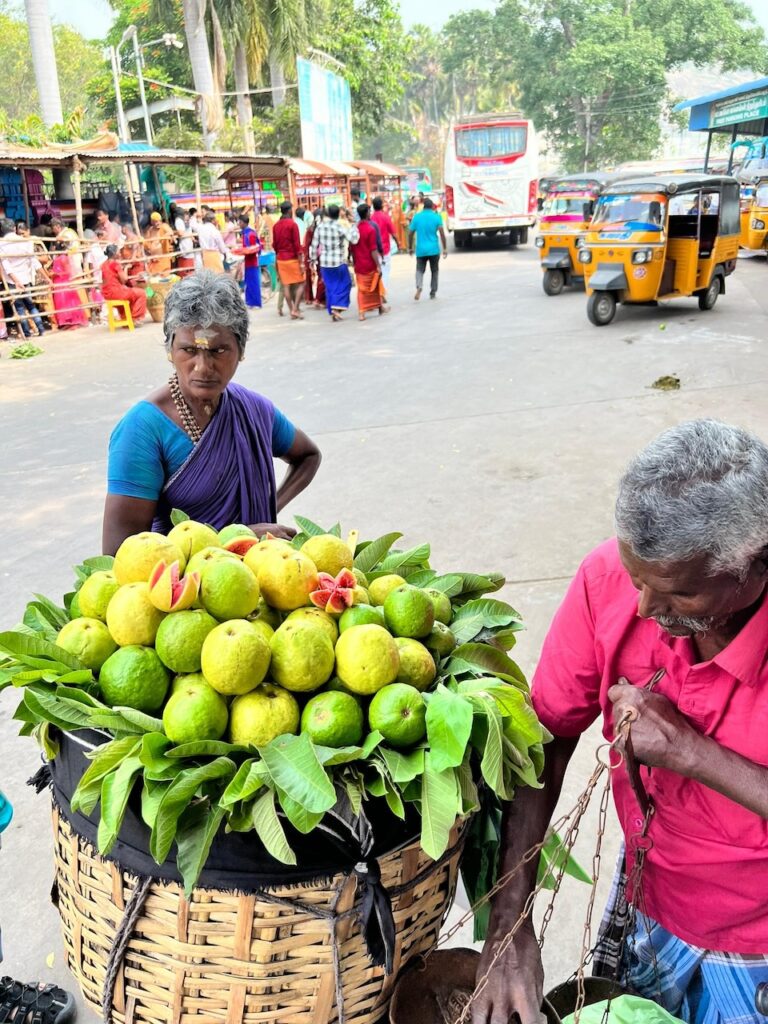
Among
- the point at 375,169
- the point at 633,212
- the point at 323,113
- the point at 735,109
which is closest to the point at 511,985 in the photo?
the point at 633,212

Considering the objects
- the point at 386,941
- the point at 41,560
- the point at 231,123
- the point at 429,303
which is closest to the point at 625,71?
the point at 231,123

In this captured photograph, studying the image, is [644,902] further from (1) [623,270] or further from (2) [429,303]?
(2) [429,303]

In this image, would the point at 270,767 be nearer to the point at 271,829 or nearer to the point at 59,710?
the point at 271,829

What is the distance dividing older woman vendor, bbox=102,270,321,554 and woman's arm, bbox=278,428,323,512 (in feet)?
1.16

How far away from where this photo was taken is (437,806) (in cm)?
113

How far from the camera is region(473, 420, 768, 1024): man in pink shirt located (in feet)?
4.06

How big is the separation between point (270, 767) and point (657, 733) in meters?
0.62

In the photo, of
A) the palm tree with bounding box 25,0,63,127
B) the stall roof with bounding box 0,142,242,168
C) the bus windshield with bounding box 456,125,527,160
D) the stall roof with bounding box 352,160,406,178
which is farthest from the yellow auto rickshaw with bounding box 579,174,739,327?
the stall roof with bounding box 352,160,406,178

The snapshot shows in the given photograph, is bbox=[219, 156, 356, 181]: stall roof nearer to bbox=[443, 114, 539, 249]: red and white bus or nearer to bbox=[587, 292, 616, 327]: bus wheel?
bbox=[443, 114, 539, 249]: red and white bus

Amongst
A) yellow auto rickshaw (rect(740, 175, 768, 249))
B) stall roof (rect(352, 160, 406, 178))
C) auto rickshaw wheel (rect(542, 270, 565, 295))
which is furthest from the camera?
stall roof (rect(352, 160, 406, 178))

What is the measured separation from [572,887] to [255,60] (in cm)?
3044

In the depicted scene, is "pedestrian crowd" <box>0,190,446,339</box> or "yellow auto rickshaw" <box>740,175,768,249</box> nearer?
"pedestrian crowd" <box>0,190,446,339</box>

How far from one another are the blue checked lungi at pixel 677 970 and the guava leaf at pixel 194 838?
0.99 metres

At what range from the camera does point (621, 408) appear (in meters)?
7.50
